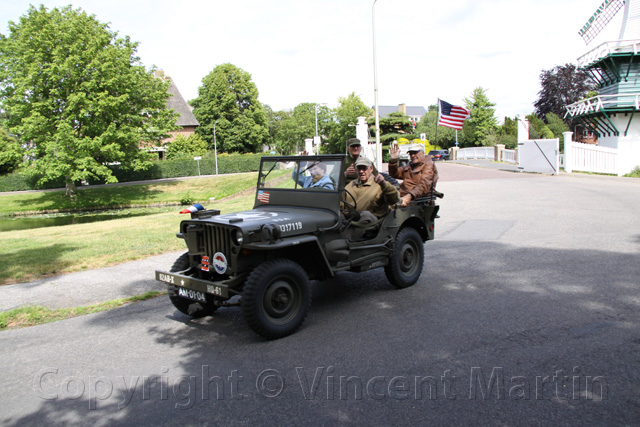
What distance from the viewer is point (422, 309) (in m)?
5.51

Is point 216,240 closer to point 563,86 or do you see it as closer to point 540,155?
point 540,155

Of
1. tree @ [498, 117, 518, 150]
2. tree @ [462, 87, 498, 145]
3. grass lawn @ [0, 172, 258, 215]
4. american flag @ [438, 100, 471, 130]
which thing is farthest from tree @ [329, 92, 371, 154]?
american flag @ [438, 100, 471, 130]

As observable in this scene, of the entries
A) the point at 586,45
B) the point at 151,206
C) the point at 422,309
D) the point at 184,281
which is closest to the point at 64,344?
the point at 184,281

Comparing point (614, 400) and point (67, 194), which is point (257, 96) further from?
point (614, 400)

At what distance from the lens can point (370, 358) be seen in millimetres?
4195

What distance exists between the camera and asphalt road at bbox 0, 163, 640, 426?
3369 mm

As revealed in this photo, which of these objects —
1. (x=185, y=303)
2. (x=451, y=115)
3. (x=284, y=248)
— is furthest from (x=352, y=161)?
(x=451, y=115)

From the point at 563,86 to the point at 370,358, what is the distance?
197ft

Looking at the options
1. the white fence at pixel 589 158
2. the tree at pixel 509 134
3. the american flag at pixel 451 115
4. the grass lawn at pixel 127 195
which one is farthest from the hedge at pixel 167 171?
the tree at pixel 509 134

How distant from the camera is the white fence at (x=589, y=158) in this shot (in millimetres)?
27578

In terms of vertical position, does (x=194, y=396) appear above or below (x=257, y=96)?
below

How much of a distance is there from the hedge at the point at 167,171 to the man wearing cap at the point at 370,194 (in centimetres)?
3377

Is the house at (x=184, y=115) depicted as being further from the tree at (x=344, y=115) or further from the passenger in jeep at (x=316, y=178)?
the passenger in jeep at (x=316, y=178)

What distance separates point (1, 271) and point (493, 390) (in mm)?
8202
